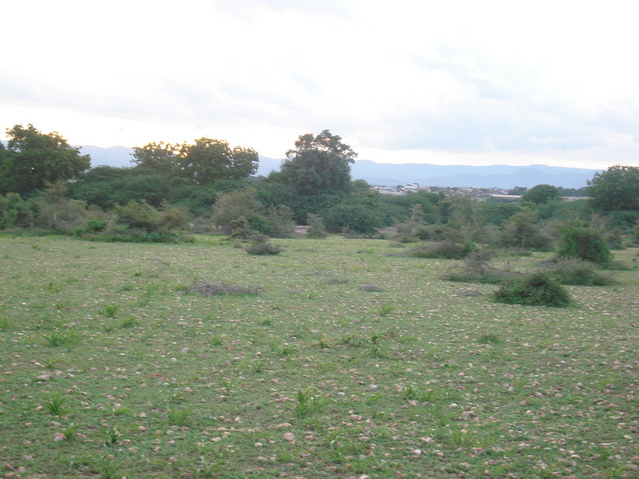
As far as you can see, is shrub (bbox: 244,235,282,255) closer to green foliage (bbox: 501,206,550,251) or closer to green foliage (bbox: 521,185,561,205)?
green foliage (bbox: 501,206,550,251)

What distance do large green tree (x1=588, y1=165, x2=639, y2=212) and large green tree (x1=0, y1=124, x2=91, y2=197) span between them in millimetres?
53359

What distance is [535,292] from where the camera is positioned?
1309cm

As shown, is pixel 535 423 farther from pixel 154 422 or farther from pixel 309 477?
pixel 154 422

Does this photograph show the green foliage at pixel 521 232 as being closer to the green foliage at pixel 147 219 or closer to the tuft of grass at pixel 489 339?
the green foliage at pixel 147 219

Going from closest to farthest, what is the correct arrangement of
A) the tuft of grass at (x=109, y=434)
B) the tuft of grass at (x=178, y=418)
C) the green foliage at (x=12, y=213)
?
the tuft of grass at (x=109, y=434)
the tuft of grass at (x=178, y=418)
the green foliage at (x=12, y=213)

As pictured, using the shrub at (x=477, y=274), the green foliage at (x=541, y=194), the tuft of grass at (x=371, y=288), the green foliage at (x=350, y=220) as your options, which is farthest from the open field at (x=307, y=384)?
the green foliage at (x=541, y=194)

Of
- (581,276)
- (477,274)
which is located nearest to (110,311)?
(477,274)

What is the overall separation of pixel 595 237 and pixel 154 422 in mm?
20354

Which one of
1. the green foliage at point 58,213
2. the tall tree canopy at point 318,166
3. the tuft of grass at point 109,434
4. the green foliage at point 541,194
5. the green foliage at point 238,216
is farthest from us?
the green foliage at point 541,194

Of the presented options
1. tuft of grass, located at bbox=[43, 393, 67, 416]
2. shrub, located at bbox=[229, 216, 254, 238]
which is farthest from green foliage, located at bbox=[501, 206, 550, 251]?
tuft of grass, located at bbox=[43, 393, 67, 416]

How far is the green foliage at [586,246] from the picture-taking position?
21.0 metres

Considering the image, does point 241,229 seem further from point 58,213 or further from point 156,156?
point 156,156

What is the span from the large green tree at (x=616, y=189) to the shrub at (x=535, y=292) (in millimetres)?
44000

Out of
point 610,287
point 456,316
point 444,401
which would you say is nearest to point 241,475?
point 444,401
